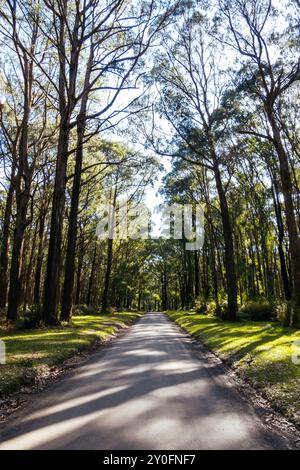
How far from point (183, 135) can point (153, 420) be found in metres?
22.2

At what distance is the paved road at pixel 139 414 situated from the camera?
479cm

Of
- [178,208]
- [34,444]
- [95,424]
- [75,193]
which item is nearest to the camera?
[34,444]

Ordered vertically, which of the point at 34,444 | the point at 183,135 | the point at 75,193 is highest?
the point at 183,135

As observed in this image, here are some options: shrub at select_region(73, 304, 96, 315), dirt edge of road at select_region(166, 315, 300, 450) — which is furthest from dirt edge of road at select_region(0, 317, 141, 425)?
shrub at select_region(73, 304, 96, 315)

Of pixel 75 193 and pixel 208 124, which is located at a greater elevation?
pixel 208 124

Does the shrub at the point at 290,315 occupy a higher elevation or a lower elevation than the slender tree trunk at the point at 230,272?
lower

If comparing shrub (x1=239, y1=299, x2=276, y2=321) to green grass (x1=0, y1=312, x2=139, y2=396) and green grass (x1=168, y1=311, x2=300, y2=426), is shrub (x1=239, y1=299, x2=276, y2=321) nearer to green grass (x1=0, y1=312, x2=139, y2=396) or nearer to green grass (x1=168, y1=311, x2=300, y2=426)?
green grass (x1=168, y1=311, x2=300, y2=426)

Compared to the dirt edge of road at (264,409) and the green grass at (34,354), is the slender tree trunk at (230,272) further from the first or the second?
the dirt edge of road at (264,409)

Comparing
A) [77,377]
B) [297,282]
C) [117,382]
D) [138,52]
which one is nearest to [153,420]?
[117,382]

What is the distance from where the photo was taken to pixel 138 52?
63.0 ft

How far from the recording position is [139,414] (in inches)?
231

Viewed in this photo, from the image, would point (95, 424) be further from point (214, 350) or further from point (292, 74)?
point (292, 74)

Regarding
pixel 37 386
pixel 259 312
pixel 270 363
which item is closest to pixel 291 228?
pixel 259 312

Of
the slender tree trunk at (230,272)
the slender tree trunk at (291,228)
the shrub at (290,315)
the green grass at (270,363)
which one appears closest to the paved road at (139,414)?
the green grass at (270,363)
